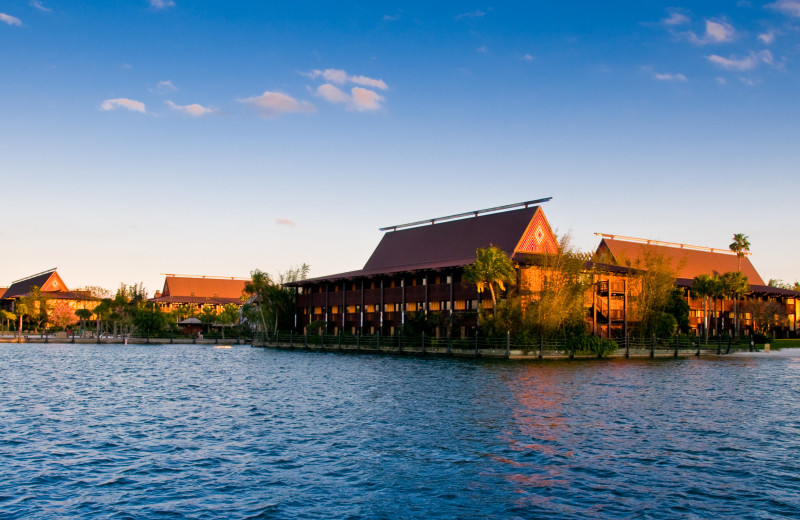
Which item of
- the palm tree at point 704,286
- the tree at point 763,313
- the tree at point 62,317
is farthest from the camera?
the tree at point 62,317

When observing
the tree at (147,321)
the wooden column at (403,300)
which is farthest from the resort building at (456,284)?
the tree at (147,321)

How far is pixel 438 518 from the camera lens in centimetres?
1345

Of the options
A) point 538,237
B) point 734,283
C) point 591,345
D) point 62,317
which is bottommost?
point 591,345

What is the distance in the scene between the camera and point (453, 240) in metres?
83.2

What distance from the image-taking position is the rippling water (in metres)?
14.3

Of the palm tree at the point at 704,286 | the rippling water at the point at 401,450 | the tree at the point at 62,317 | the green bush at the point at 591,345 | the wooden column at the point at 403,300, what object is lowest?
the rippling water at the point at 401,450

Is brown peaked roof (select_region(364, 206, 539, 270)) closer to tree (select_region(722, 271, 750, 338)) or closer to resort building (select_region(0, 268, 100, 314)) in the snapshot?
tree (select_region(722, 271, 750, 338))

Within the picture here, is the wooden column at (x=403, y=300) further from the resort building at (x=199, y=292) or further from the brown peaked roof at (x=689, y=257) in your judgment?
the resort building at (x=199, y=292)

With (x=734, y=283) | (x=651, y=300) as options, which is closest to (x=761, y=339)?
(x=734, y=283)

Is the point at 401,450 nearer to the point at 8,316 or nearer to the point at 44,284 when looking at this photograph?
the point at 8,316

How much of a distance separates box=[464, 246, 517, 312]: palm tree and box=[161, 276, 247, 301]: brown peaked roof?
11141 cm

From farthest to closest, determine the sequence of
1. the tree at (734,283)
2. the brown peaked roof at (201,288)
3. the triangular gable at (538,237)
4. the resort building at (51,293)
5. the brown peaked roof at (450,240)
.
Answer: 1. the brown peaked roof at (201,288)
2. the resort building at (51,293)
3. the tree at (734,283)
4. the brown peaked roof at (450,240)
5. the triangular gable at (538,237)

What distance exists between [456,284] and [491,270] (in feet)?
30.8

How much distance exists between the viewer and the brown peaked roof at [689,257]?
101188 millimetres
